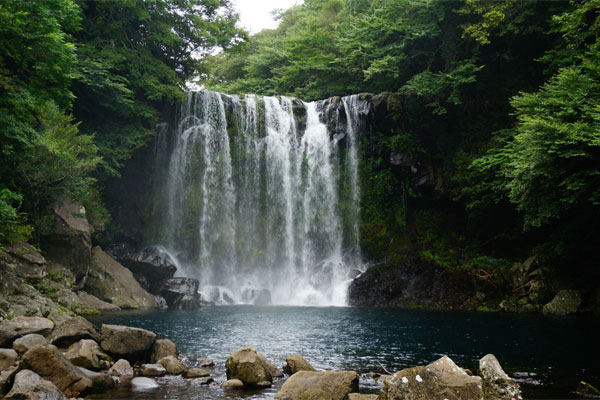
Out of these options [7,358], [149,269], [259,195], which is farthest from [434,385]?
[259,195]

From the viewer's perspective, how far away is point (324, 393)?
6559 mm

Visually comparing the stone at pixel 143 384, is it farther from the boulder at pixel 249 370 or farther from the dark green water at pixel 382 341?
the boulder at pixel 249 370

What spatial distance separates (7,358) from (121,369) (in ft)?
6.11

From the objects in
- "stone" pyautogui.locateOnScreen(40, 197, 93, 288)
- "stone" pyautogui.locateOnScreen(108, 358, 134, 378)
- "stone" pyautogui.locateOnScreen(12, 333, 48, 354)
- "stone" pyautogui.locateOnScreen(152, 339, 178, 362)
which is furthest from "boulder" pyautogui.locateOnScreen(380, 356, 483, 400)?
"stone" pyautogui.locateOnScreen(40, 197, 93, 288)

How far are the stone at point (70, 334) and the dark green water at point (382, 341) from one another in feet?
7.09

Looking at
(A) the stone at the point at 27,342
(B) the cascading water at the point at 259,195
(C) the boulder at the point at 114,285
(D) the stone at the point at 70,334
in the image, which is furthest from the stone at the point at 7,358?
(B) the cascading water at the point at 259,195

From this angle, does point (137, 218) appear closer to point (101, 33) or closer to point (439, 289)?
point (101, 33)

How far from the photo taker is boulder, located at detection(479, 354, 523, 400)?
5312mm

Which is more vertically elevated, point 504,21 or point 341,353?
point 504,21

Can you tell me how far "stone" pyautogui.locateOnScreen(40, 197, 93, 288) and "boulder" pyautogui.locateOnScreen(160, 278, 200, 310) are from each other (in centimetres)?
395

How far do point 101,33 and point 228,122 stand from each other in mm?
8090

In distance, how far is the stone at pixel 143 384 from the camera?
7652 millimetres

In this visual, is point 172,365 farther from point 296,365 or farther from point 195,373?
point 296,365

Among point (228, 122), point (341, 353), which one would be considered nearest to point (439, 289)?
point (341, 353)
